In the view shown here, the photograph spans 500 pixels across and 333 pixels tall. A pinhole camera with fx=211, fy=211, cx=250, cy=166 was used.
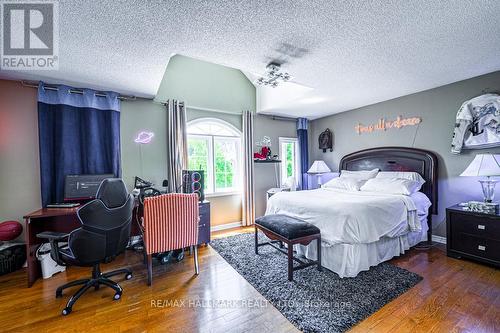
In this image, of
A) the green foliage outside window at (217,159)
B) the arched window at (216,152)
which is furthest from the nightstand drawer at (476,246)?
the green foliage outside window at (217,159)

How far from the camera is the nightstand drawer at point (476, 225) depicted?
7.95 ft

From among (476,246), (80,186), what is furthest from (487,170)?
(80,186)

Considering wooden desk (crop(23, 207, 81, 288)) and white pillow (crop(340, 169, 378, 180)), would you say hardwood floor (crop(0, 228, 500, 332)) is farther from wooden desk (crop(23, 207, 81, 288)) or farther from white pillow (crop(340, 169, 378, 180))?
white pillow (crop(340, 169, 378, 180))

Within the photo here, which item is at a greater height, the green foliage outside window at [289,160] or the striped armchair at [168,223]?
the green foliage outside window at [289,160]

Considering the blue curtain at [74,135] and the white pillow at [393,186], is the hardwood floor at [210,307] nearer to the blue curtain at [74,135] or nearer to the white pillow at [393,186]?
the white pillow at [393,186]

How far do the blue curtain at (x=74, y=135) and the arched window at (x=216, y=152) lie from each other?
1.24m

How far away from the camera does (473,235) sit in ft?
8.46

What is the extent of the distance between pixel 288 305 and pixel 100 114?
350 cm


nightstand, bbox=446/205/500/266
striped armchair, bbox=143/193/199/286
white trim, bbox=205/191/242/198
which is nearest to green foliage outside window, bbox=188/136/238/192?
white trim, bbox=205/191/242/198

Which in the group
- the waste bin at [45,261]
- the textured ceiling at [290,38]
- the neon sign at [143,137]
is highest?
the textured ceiling at [290,38]

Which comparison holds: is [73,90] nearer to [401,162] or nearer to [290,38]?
[290,38]

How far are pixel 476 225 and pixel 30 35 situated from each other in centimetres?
508

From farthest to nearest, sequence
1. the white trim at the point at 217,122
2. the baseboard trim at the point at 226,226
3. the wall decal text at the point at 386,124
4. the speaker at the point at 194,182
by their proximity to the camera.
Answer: the baseboard trim at the point at 226,226, the white trim at the point at 217,122, the wall decal text at the point at 386,124, the speaker at the point at 194,182

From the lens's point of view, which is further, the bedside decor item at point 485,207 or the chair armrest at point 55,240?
the bedside decor item at point 485,207
